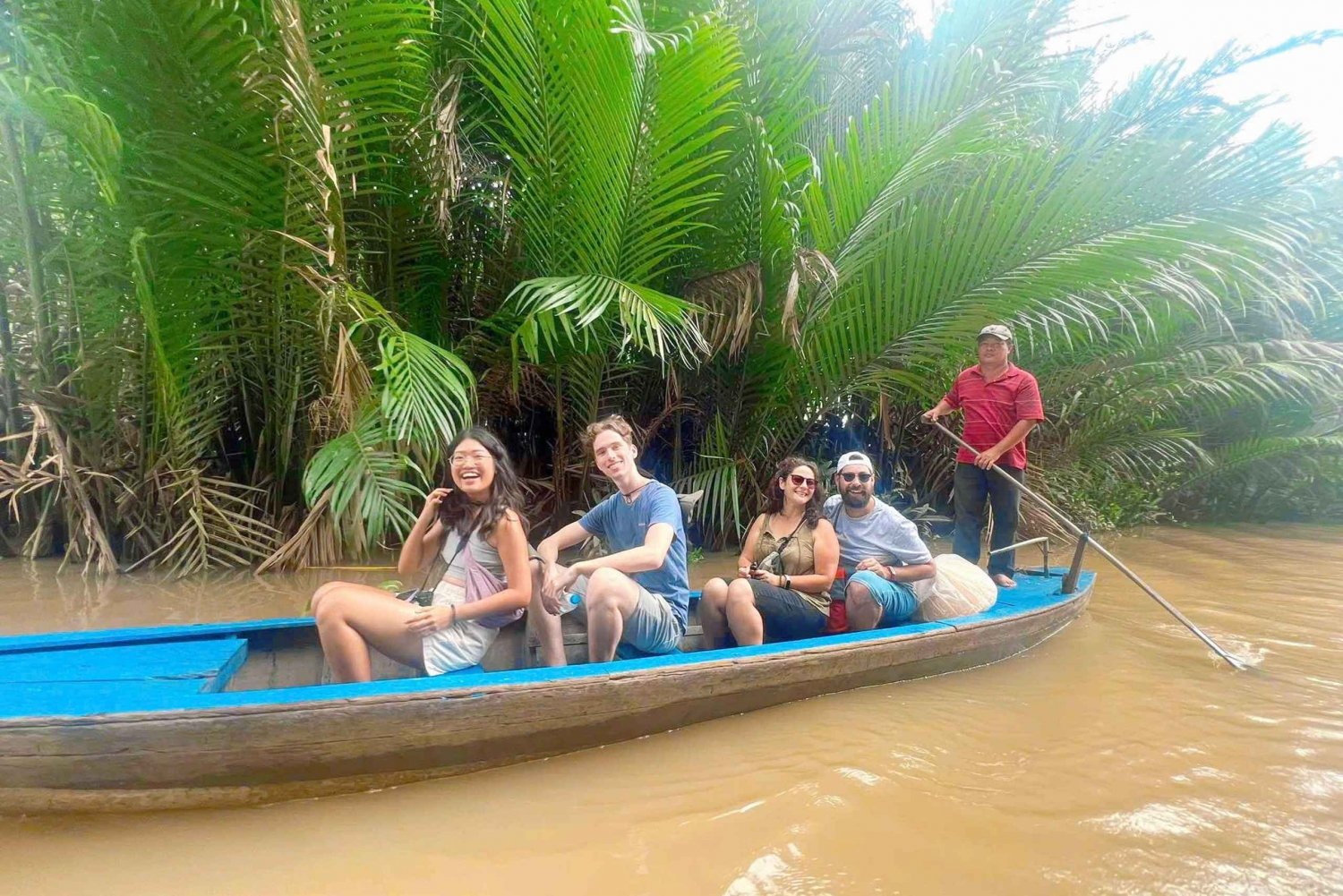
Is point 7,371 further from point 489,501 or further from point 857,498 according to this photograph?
point 857,498

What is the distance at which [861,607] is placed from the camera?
2805 millimetres

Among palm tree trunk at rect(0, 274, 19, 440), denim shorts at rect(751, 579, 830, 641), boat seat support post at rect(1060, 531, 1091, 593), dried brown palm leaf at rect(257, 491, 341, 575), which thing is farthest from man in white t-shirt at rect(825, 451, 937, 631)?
palm tree trunk at rect(0, 274, 19, 440)

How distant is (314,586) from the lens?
4.02 metres

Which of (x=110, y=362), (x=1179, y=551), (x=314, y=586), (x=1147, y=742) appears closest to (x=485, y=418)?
(x=314, y=586)

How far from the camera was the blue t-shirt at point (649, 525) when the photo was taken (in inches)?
96.0

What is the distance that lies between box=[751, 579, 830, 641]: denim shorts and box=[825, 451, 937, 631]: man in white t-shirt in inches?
5.0

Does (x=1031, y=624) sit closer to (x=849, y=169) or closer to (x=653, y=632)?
(x=653, y=632)

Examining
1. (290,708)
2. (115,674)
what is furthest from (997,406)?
(115,674)

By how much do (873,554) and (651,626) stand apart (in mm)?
1025

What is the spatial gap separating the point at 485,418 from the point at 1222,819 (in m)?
3.98

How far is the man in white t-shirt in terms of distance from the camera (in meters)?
2.82

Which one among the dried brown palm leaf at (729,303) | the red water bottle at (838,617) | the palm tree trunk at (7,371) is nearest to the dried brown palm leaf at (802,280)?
the dried brown palm leaf at (729,303)

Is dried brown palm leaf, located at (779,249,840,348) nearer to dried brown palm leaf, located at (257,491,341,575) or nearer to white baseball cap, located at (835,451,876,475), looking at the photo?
A: white baseball cap, located at (835,451,876,475)

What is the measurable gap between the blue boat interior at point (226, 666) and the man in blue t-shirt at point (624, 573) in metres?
0.14
